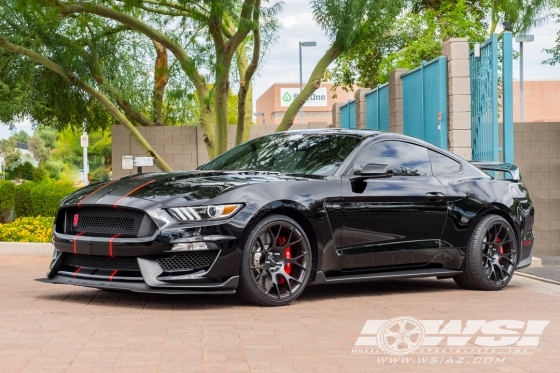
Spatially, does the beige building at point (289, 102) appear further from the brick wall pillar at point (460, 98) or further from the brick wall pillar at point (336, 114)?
the brick wall pillar at point (460, 98)

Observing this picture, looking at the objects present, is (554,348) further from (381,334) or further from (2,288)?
(2,288)

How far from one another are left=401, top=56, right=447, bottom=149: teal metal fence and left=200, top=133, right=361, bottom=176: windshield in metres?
6.58

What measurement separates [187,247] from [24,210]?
12.9 meters

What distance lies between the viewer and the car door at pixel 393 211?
8812 mm

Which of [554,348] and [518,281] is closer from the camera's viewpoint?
[554,348]

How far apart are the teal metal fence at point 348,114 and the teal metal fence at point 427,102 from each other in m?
5.99

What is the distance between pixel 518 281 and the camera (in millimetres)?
11219

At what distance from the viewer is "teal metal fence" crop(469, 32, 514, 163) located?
14.5 metres

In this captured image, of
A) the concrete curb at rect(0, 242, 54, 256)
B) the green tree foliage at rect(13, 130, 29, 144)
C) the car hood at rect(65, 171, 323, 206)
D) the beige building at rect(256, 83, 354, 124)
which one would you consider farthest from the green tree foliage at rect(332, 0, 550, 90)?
the green tree foliage at rect(13, 130, 29, 144)

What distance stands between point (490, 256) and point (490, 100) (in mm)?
5234

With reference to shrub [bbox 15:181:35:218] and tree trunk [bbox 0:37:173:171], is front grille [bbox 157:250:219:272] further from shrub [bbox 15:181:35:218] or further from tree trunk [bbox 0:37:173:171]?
shrub [bbox 15:181:35:218]

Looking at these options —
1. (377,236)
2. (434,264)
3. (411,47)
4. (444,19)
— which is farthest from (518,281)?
(444,19)

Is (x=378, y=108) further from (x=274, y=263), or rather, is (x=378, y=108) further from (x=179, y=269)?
(x=179, y=269)

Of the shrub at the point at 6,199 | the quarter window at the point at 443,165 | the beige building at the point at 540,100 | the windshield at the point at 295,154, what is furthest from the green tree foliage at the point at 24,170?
the beige building at the point at 540,100
